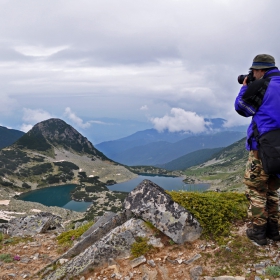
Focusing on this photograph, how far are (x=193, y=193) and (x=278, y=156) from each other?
4.12 meters

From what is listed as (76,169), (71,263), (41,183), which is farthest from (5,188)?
(71,263)

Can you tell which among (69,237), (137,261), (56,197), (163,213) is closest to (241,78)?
(163,213)

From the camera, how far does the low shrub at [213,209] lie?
8742 millimetres

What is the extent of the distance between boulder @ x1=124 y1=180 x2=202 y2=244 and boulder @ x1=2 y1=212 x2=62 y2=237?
6.68 meters

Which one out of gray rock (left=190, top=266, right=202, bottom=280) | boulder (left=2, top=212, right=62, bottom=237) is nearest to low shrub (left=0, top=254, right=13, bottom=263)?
boulder (left=2, top=212, right=62, bottom=237)

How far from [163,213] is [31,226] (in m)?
8.80

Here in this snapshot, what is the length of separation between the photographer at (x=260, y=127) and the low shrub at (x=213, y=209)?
3.24ft

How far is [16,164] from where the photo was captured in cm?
18338

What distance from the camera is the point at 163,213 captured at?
8977 mm

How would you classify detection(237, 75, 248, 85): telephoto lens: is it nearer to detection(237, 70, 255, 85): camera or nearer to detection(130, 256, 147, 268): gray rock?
detection(237, 70, 255, 85): camera

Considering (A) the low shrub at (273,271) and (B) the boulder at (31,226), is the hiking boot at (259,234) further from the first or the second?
(B) the boulder at (31,226)

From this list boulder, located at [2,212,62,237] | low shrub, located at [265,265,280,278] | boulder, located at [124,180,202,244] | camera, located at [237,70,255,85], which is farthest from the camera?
boulder, located at [2,212,62,237]

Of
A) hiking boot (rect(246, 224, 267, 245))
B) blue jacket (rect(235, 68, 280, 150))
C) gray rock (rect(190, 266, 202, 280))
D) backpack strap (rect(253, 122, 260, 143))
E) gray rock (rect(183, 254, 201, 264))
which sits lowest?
gray rock (rect(190, 266, 202, 280))

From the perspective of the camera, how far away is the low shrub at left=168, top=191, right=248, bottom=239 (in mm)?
8742
